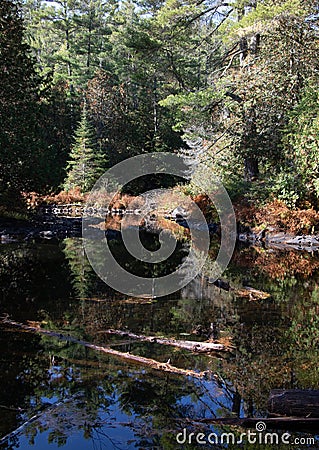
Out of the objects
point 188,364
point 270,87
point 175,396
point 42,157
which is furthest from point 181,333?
point 270,87

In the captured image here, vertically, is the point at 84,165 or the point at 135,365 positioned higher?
the point at 84,165

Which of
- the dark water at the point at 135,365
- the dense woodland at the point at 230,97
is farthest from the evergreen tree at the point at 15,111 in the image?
the dark water at the point at 135,365

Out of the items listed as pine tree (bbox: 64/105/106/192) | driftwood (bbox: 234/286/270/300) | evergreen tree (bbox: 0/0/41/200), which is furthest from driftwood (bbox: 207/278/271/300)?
pine tree (bbox: 64/105/106/192)

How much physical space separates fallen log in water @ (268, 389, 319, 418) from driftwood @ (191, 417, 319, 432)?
5 centimetres

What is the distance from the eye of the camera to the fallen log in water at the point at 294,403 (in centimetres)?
380

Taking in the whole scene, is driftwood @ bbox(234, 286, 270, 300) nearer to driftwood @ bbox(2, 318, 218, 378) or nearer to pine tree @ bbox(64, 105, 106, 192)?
driftwood @ bbox(2, 318, 218, 378)

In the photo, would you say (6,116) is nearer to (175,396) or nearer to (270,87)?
(270,87)

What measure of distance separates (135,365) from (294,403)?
1.82 metres

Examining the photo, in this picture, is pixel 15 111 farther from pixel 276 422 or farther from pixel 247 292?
pixel 276 422

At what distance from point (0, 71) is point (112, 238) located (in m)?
6.77

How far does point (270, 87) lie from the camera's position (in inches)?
691

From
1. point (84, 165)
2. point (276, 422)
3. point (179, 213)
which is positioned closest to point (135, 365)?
point (276, 422)

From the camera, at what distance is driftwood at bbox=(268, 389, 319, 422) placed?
380 centimetres

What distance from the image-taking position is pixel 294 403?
3.86m
